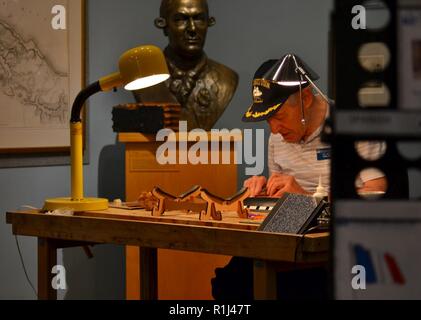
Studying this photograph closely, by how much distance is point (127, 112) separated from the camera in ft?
14.6

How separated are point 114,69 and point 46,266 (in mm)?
2028

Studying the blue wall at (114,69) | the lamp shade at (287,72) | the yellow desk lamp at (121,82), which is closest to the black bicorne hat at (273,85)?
the lamp shade at (287,72)

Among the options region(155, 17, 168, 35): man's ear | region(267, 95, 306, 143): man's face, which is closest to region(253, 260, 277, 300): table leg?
region(267, 95, 306, 143): man's face

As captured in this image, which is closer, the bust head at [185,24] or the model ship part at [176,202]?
the model ship part at [176,202]

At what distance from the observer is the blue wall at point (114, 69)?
453 centimetres

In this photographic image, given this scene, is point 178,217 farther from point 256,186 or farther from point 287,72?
point 287,72

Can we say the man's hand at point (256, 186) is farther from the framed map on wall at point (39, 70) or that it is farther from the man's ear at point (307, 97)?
the framed map on wall at point (39, 70)

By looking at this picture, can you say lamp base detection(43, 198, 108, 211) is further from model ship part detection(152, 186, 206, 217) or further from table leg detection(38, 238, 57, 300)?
model ship part detection(152, 186, 206, 217)

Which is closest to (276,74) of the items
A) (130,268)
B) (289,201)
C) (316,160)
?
(316,160)

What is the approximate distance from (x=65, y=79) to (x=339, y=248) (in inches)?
168

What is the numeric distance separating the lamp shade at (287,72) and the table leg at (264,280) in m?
0.95

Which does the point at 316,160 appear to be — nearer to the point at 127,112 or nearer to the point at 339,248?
the point at 127,112

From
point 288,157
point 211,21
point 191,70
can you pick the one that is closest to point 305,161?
point 288,157

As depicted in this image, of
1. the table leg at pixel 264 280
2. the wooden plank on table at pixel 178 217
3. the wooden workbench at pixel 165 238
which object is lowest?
the table leg at pixel 264 280
